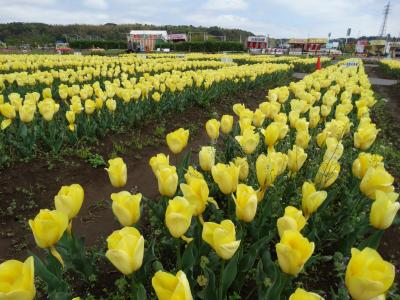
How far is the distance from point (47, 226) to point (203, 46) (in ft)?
190

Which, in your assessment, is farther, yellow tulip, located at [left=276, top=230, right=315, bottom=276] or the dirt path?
the dirt path

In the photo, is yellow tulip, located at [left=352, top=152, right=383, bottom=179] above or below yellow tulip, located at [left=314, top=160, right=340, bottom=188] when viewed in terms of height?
above

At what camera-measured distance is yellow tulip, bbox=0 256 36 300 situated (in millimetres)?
1167

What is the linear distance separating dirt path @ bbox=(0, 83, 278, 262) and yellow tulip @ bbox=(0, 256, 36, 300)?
1.26m

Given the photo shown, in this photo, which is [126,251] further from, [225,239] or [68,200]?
[68,200]

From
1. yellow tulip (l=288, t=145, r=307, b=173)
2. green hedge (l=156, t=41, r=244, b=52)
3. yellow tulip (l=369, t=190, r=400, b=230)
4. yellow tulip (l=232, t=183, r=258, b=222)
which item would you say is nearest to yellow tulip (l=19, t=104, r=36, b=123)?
yellow tulip (l=288, t=145, r=307, b=173)

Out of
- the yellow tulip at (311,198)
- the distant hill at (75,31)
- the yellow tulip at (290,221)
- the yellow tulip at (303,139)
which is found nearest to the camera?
the yellow tulip at (290,221)

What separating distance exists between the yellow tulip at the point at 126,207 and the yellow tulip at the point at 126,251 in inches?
11.3

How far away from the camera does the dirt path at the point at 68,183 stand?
3455 mm

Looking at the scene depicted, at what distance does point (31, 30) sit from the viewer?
113312 millimetres

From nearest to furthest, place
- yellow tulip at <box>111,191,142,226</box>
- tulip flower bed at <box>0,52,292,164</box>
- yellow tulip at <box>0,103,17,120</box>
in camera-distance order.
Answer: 1. yellow tulip at <box>111,191,142,226</box>
2. yellow tulip at <box>0,103,17,120</box>
3. tulip flower bed at <box>0,52,292,164</box>

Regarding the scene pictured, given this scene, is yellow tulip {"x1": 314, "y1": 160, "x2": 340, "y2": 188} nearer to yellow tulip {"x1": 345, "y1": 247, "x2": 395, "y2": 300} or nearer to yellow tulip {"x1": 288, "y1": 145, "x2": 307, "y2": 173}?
yellow tulip {"x1": 288, "y1": 145, "x2": 307, "y2": 173}

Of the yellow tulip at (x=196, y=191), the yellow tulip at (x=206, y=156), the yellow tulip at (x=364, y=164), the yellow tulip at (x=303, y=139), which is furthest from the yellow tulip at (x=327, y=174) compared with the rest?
the yellow tulip at (x=196, y=191)

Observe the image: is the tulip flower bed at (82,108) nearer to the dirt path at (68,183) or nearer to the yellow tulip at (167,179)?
the dirt path at (68,183)
